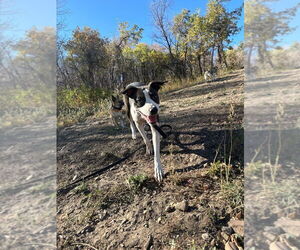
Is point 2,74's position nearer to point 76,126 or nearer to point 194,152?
point 194,152

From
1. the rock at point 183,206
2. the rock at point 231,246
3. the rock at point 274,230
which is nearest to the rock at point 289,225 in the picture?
the rock at point 274,230

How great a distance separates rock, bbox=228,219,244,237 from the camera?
1392mm

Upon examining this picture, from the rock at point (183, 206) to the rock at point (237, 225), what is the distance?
302 mm

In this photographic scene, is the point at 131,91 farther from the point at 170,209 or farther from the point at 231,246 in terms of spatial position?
the point at 231,246

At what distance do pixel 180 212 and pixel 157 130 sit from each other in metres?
0.68

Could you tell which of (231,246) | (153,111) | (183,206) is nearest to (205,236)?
(231,246)

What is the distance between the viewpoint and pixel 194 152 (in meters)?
2.42

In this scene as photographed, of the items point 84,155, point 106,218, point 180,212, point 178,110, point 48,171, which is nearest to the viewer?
point 48,171

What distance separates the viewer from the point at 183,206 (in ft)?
5.44

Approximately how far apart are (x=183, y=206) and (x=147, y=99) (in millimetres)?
866

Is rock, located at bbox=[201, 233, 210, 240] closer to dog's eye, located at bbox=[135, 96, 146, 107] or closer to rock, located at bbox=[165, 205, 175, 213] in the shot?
rock, located at bbox=[165, 205, 175, 213]

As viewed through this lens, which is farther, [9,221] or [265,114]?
[9,221]

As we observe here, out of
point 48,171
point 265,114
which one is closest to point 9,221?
point 48,171

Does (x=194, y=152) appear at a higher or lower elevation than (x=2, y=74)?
lower
